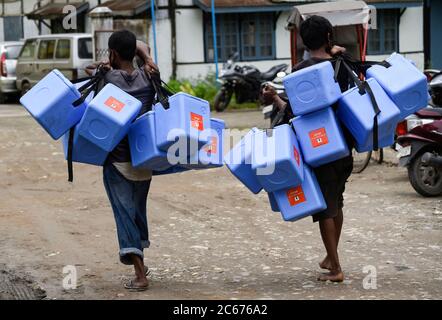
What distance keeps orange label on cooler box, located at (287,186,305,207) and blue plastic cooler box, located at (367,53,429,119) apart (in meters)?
0.86


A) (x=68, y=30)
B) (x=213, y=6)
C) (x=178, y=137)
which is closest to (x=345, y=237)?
(x=178, y=137)

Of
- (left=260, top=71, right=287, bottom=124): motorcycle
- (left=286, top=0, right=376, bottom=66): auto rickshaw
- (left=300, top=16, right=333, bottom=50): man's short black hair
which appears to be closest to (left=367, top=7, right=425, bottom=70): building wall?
(left=286, top=0, right=376, bottom=66): auto rickshaw

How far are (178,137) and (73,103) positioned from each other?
76cm

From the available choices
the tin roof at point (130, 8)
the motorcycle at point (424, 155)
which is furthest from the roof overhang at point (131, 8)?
the motorcycle at point (424, 155)

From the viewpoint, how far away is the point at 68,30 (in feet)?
96.0

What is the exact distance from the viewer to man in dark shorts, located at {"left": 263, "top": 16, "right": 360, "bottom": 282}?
6504 mm

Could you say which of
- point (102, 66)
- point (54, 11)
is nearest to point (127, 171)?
point (102, 66)

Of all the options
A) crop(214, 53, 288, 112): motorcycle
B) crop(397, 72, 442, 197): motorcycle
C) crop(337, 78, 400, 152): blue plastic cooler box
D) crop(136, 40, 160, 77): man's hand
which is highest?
crop(136, 40, 160, 77): man's hand

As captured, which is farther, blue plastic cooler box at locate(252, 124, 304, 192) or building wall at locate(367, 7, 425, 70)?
building wall at locate(367, 7, 425, 70)

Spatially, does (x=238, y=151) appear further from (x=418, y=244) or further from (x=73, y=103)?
(x=418, y=244)

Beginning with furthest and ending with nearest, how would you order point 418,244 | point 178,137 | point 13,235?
point 13,235 < point 418,244 < point 178,137

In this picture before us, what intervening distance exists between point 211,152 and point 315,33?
3.67 feet

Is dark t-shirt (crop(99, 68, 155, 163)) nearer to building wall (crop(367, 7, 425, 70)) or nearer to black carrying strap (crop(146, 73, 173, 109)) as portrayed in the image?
black carrying strap (crop(146, 73, 173, 109))

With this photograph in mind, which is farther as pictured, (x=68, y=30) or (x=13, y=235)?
(x=68, y=30)
